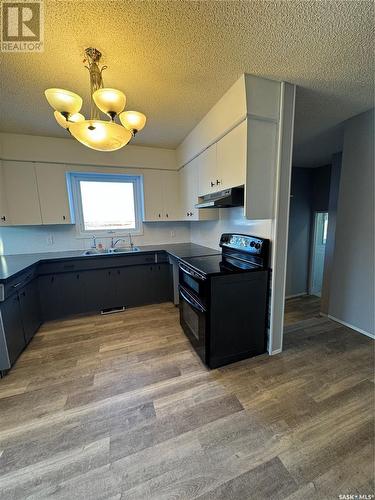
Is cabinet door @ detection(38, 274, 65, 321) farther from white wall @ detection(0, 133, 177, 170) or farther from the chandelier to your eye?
the chandelier

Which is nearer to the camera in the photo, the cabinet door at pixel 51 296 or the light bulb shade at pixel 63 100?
the light bulb shade at pixel 63 100

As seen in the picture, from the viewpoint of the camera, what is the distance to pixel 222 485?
3.49ft

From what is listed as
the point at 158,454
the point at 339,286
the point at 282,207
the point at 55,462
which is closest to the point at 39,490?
the point at 55,462

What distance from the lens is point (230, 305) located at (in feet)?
6.02

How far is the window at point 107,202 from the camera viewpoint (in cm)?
322

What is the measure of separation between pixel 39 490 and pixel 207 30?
9.02ft

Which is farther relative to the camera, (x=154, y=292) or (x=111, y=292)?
(x=154, y=292)

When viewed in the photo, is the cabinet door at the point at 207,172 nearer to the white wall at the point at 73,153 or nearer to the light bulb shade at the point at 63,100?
the white wall at the point at 73,153

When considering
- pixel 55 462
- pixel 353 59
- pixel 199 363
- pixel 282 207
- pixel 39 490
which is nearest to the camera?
pixel 39 490

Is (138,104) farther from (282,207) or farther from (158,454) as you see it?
(158,454)

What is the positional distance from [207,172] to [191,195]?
0.60m

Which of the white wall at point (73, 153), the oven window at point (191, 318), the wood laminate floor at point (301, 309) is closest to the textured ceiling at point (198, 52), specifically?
the white wall at point (73, 153)

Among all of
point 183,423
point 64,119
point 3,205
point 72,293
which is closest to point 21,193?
point 3,205
